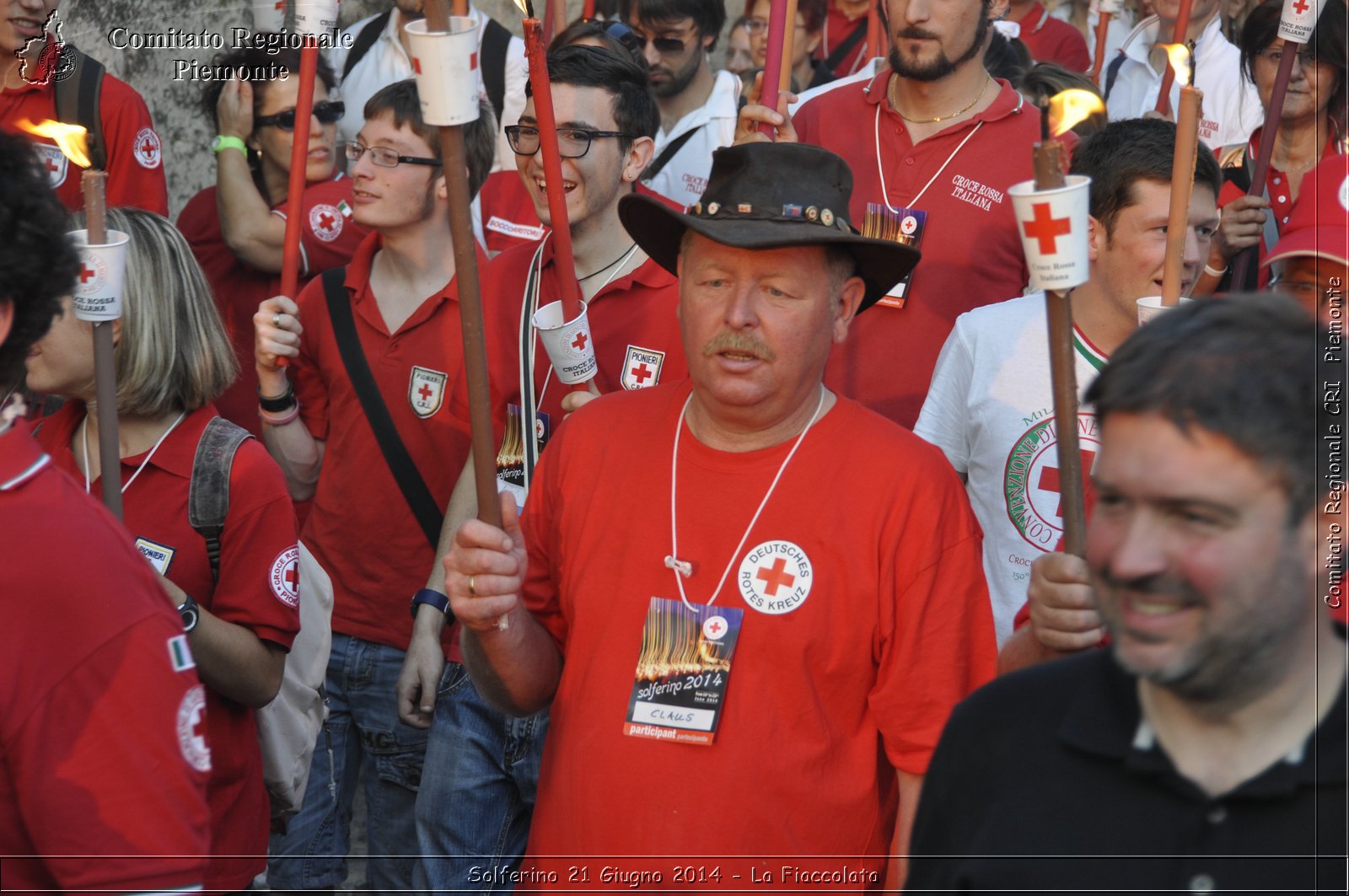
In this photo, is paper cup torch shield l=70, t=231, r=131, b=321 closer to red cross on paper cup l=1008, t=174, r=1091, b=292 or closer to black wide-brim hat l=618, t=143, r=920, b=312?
black wide-brim hat l=618, t=143, r=920, b=312

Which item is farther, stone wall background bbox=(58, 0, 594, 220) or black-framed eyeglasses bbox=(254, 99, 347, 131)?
stone wall background bbox=(58, 0, 594, 220)

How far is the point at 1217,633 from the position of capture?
5.78 ft

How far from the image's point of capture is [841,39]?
340 inches

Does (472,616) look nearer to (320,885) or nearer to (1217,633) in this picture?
(1217,633)

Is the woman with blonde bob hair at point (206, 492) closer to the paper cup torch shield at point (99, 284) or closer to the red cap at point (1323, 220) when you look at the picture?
the paper cup torch shield at point (99, 284)

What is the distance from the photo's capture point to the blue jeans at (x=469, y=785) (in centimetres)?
398

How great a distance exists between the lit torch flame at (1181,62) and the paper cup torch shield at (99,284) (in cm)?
204

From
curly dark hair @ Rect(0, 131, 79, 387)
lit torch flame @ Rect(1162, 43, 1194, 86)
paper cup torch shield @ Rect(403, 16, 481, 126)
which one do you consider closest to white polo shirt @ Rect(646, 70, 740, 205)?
lit torch flame @ Rect(1162, 43, 1194, 86)

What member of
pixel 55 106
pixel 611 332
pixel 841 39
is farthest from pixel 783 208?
pixel 841 39

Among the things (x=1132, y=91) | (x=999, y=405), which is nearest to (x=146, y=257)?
(x=999, y=405)

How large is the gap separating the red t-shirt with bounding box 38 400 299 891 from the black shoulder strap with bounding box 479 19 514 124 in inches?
119

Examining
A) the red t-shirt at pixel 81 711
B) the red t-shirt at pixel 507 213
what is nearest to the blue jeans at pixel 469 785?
the red t-shirt at pixel 81 711

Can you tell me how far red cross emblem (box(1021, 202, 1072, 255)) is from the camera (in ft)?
7.64

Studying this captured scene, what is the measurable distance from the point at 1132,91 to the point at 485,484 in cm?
528
